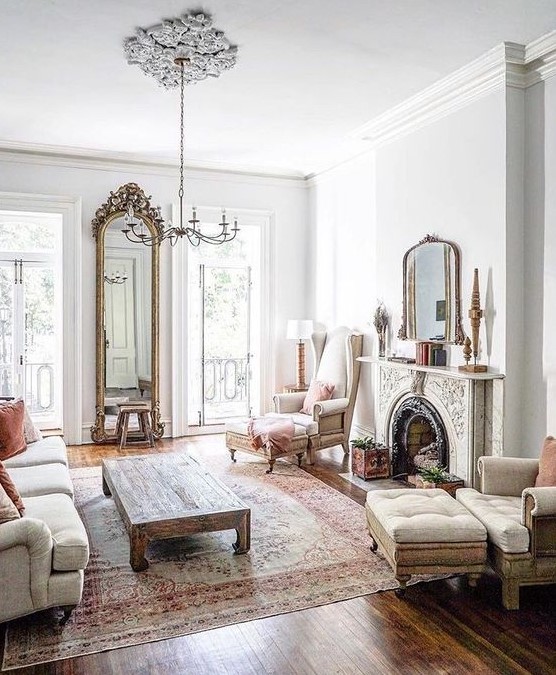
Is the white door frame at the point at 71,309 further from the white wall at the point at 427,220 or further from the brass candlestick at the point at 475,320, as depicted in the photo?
the brass candlestick at the point at 475,320

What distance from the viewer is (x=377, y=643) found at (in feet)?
8.80

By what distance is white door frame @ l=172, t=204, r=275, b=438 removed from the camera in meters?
6.85

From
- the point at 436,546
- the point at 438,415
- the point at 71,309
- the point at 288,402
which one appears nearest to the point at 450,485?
the point at 438,415

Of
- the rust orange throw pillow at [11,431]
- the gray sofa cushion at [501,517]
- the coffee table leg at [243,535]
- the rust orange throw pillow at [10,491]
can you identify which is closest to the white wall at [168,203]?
the rust orange throw pillow at [11,431]

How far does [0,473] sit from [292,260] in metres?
4.94

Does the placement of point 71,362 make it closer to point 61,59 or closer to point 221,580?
Answer: point 61,59

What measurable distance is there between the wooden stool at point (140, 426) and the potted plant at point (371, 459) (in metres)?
2.45

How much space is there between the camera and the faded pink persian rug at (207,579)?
275cm

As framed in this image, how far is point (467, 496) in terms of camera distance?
3.49 metres

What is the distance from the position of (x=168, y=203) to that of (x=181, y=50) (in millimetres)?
2998

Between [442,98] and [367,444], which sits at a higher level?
[442,98]

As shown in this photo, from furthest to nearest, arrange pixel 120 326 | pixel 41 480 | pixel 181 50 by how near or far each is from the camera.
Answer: pixel 120 326 < pixel 181 50 < pixel 41 480

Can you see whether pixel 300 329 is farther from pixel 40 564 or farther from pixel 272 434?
pixel 40 564

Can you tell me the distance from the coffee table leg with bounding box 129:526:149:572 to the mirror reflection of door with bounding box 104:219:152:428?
3424 millimetres
